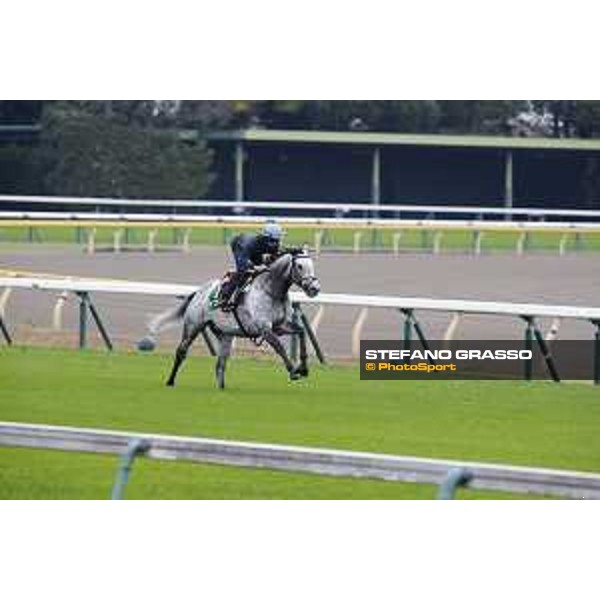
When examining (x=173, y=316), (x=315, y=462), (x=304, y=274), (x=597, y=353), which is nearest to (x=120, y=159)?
(x=173, y=316)

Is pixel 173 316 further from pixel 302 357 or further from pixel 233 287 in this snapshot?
pixel 302 357

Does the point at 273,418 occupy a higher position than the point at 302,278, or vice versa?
the point at 302,278

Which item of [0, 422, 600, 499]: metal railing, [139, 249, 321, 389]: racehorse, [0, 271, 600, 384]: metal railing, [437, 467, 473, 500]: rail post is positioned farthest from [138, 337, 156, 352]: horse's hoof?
[437, 467, 473, 500]: rail post

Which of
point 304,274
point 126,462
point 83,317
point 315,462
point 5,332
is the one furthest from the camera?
point 83,317

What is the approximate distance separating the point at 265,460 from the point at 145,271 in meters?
8.29

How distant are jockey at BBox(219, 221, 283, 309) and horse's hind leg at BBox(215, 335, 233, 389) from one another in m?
0.23

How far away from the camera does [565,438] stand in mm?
15297

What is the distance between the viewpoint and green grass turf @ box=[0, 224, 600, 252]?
705 inches

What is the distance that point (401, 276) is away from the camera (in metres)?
18.9

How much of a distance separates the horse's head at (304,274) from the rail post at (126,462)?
5.67 metres

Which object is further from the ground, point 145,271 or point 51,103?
point 51,103

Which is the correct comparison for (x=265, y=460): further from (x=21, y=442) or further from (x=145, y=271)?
(x=145, y=271)

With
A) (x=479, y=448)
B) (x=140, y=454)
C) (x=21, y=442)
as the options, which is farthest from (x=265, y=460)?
(x=479, y=448)

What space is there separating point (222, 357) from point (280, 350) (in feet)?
1.35
